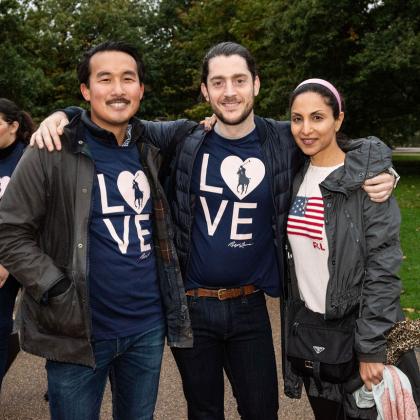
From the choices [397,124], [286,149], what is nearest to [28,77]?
[397,124]

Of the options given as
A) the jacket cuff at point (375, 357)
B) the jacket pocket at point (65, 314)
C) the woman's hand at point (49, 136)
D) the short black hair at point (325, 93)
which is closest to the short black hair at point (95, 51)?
the woman's hand at point (49, 136)

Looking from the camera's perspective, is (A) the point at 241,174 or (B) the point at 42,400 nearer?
(A) the point at 241,174

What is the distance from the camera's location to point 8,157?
11.8ft

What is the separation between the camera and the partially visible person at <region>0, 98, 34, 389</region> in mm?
3453

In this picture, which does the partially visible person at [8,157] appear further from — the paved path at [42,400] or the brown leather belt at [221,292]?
the brown leather belt at [221,292]

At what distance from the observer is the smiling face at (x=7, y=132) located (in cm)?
356

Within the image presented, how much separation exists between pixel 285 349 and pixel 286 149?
3.56 feet

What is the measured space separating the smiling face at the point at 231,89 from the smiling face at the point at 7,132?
1.51 metres

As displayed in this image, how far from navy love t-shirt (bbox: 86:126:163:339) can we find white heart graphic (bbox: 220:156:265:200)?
1.50ft

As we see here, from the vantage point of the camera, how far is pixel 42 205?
235cm

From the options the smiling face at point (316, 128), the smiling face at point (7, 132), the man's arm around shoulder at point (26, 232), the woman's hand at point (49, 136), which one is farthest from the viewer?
the smiling face at point (7, 132)
